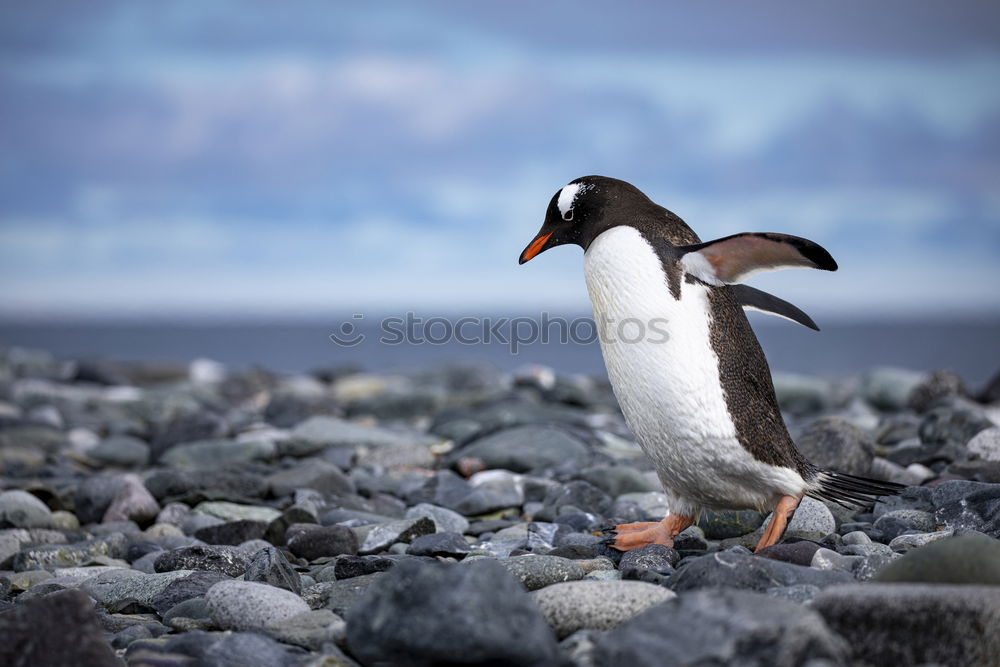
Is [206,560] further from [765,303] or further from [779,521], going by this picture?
[765,303]

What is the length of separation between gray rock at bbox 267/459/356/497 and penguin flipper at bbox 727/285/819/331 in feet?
10.5

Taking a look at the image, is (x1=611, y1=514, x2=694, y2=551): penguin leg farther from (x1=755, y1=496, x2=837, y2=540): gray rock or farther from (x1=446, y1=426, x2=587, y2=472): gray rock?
(x1=446, y1=426, x2=587, y2=472): gray rock

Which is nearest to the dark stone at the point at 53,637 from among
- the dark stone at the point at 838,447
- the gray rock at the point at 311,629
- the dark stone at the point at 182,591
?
the gray rock at the point at 311,629

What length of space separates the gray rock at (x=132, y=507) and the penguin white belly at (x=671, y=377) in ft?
11.3

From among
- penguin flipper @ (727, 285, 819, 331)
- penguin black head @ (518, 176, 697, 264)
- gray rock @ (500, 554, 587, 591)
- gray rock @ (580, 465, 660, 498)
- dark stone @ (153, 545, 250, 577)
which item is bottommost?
dark stone @ (153, 545, 250, 577)

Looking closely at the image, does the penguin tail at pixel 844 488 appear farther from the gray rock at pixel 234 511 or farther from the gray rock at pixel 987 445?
the gray rock at pixel 234 511

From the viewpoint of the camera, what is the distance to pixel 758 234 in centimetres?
413

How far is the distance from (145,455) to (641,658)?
7.28 m

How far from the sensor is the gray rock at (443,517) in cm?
557

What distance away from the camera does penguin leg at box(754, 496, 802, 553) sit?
14.1 ft

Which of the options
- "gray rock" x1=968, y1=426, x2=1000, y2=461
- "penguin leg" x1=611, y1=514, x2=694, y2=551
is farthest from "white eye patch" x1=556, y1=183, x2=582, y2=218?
"gray rock" x1=968, y1=426, x2=1000, y2=461

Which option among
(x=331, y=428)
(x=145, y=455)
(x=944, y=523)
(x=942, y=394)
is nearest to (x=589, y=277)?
(x=944, y=523)

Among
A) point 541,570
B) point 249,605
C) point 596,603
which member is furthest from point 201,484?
point 596,603

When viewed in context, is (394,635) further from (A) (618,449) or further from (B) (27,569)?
(A) (618,449)
